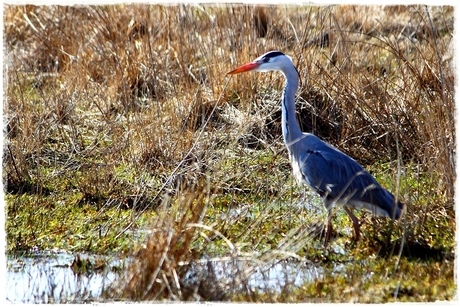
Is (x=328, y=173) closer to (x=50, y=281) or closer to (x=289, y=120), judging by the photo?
(x=289, y=120)

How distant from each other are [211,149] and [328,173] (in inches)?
45.0

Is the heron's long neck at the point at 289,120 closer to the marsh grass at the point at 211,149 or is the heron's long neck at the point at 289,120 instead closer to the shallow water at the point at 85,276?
the marsh grass at the point at 211,149

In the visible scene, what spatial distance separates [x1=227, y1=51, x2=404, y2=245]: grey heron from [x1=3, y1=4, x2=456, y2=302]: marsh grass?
15cm

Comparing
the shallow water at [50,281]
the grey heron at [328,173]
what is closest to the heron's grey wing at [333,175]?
the grey heron at [328,173]

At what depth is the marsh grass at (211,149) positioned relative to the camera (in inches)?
154

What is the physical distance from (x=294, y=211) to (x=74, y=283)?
1573 millimetres

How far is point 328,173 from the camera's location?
465cm

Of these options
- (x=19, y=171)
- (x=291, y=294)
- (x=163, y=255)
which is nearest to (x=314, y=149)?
(x=291, y=294)

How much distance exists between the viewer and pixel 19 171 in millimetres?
5500

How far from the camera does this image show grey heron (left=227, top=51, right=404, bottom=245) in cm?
441

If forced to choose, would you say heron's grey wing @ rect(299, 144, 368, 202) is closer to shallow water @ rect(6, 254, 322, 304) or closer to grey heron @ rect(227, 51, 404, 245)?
grey heron @ rect(227, 51, 404, 245)

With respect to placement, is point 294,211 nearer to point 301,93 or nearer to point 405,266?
point 405,266

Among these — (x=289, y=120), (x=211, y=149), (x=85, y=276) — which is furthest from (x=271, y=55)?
(x=85, y=276)

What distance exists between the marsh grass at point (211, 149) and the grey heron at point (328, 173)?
0.50 feet
